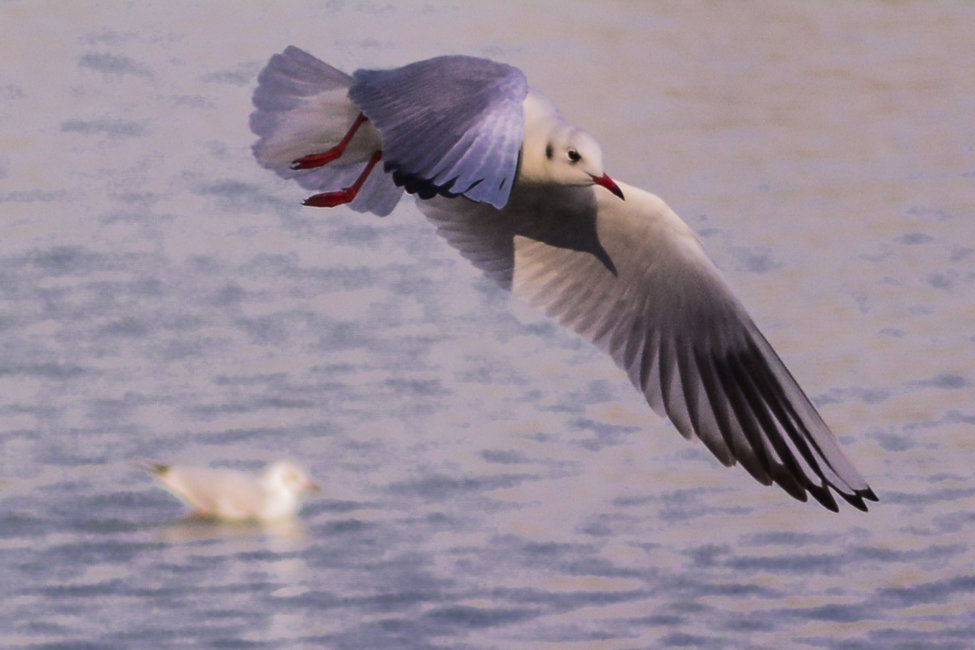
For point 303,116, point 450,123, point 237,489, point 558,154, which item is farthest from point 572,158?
point 237,489

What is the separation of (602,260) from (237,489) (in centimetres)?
176

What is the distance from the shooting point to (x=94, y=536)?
18.7 ft

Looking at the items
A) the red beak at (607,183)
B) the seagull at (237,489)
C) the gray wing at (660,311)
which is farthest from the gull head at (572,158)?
the seagull at (237,489)

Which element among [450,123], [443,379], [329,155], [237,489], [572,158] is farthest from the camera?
[443,379]

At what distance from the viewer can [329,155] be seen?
14.2 ft

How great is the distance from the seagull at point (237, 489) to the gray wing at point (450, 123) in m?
2.00

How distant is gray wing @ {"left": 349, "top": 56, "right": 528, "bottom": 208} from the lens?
12.4ft

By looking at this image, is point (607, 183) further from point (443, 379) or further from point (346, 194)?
point (443, 379)

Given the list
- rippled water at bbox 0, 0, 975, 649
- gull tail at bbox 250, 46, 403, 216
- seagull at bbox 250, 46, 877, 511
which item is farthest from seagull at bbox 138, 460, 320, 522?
gull tail at bbox 250, 46, 403, 216

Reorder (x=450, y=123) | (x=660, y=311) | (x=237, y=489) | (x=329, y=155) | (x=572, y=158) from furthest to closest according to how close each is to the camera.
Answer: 1. (x=237, y=489)
2. (x=660, y=311)
3. (x=329, y=155)
4. (x=572, y=158)
5. (x=450, y=123)

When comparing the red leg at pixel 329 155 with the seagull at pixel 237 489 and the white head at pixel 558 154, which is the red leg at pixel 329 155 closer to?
the white head at pixel 558 154

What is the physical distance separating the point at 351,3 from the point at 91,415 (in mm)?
4121

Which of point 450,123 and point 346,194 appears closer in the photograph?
point 450,123

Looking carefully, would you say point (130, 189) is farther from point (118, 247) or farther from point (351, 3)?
point (351, 3)
